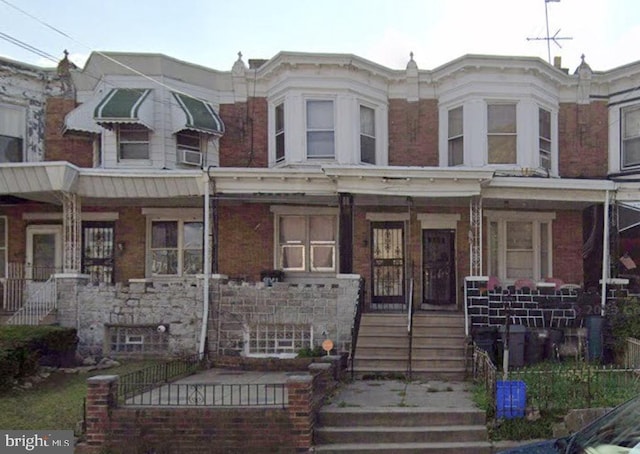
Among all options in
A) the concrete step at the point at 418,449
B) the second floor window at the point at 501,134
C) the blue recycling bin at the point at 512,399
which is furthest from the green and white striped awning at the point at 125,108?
the blue recycling bin at the point at 512,399

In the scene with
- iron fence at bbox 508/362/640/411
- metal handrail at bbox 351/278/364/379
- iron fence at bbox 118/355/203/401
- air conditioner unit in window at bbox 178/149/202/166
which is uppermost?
air conditioner unit in window at bbox 178/149/202/166

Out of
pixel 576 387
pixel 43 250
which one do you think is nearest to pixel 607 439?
pixel 576 387

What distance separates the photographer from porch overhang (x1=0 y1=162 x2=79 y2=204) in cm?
1257

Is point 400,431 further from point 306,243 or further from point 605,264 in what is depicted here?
point 306,243

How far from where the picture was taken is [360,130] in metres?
15.4

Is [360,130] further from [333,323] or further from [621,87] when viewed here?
[621,87]

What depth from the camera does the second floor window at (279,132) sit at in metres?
15.5

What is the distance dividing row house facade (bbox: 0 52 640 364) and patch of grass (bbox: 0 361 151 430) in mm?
3932

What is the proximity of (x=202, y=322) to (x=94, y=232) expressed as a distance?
5314 mm

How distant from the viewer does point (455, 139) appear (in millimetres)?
15609

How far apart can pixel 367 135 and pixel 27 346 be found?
9473mm

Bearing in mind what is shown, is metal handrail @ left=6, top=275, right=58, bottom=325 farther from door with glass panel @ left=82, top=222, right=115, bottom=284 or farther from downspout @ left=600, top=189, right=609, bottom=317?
downspout @ left=600, top=189, right=609, bottom=317

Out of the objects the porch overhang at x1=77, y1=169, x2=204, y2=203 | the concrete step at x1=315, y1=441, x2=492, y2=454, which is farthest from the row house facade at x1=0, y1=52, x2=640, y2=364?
the concrete step at x1=315, y1=441, x2=492, y2=454

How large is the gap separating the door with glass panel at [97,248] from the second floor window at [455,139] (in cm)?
939
